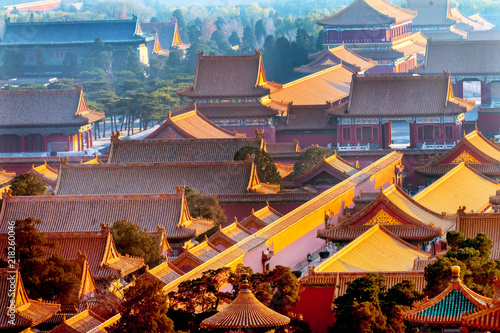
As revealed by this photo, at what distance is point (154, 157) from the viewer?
54156mm

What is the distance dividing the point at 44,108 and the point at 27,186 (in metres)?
26.6

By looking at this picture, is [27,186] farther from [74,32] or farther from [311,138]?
[74,32]

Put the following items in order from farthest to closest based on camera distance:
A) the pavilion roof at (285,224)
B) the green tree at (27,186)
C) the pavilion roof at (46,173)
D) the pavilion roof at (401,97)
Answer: the pavilion roof at (401,97) < the pavilion roof at (46,173) < the green tree at (27,186) < the pavilion roof at (285,224)

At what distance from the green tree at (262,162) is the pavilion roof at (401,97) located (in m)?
14.7

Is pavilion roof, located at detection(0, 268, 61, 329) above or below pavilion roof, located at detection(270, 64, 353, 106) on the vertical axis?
above

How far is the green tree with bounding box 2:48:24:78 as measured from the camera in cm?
12050

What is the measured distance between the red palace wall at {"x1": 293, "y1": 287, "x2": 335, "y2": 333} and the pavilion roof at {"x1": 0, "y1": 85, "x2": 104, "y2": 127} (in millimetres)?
44221

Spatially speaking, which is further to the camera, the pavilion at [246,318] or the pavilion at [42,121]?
the pavilion at [42,121]

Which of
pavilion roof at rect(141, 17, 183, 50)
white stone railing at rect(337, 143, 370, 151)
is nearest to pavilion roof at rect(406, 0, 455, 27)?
pavilion roof at rect(141, 17, 183, 50)

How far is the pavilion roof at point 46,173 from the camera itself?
54812mm

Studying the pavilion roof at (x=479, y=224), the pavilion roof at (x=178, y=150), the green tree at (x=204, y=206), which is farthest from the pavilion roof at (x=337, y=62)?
the pavilion roof at (x=479, y=224)

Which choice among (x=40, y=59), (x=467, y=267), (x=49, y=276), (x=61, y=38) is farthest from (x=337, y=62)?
(x=467, y=267)

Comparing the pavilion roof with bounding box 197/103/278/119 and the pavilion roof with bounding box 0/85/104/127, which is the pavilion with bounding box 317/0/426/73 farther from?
the pavilion roof with bounding box 197/103/278/119

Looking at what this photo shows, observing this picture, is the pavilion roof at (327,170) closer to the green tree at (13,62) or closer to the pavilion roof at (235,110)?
the pavilion roof at (235,110)
